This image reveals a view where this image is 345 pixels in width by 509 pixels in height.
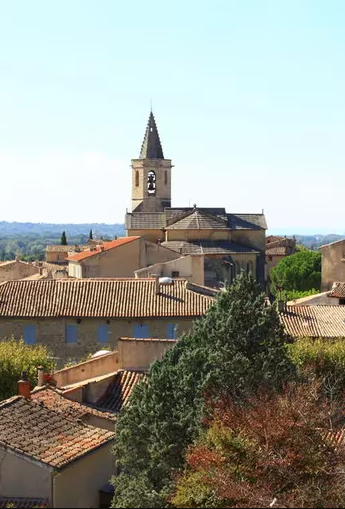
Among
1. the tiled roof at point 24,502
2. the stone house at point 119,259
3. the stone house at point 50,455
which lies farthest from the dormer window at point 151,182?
the tiled roof at point 24,502

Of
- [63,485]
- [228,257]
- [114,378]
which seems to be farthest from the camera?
[228,257]

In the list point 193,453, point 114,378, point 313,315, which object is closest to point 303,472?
point 193,453

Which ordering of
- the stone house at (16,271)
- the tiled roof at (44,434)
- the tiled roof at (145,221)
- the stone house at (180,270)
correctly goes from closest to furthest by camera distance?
the tiled roof at (44,434), the stone house at (180,270), the stone house at (16,271), the tiled roof at (145,221)

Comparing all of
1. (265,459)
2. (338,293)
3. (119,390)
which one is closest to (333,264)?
(338,293)

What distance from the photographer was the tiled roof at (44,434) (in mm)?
15953

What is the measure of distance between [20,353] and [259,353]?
1127cm

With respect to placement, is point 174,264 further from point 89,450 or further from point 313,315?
point 89,450

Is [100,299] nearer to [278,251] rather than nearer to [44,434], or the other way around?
[44,434]

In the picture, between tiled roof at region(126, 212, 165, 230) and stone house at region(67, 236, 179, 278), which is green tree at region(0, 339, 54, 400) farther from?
tiled roof at region(126, 212, 165, 230)

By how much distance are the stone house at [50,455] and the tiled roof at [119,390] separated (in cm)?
362

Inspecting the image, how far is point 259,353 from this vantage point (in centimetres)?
2094

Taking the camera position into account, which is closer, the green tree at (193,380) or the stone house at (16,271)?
the green tree at (193,380)

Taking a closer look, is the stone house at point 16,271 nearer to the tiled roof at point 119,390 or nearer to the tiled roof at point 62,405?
the tiled roof at point 119,390

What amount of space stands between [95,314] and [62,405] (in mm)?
17164
